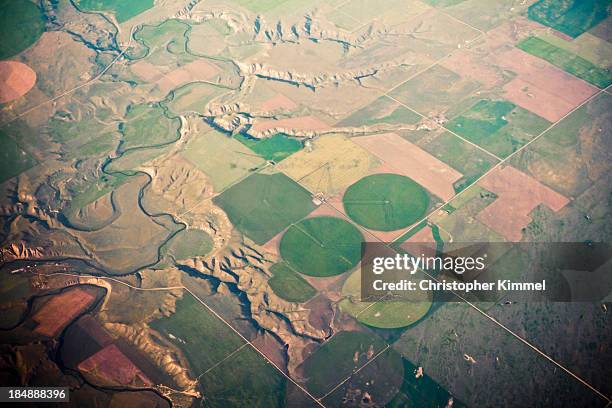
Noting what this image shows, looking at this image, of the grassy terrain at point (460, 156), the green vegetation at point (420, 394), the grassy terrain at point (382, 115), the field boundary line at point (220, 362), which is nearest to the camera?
the green vegetation at point (420, 394)

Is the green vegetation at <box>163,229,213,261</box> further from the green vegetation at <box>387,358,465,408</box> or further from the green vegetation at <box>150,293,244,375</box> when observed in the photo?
the green vegetation at <box>387,358,465,408</box>

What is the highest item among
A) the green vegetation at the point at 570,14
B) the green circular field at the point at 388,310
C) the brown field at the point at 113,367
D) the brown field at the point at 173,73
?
the green vegetation at the point at 570,14

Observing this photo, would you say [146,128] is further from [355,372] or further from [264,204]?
[355,372]

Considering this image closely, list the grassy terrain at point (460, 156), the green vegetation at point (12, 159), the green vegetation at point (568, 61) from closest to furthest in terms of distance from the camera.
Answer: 1. the grassy terrain at point (460, 156)
2. the green vegetation at point (12, 159)
3. the green vegetation at point (568, 61)

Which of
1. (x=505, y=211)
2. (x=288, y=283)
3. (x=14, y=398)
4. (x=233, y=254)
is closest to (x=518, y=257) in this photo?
(x=505, y=211)

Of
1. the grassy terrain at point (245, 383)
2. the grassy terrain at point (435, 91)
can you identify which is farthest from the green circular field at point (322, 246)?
the grassy terrain at point (435, 91)

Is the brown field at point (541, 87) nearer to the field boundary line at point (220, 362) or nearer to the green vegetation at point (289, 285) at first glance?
the green vegetation at point (289, 285)

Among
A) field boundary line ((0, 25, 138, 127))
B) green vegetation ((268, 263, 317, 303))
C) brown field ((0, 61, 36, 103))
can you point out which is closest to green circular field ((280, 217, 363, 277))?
green vegetation ((268, 263, 317, 303))
